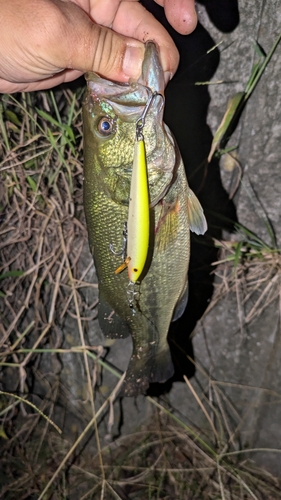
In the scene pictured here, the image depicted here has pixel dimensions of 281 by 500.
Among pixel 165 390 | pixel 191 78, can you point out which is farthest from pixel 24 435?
pixel 191 78

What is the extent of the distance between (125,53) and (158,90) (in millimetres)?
175

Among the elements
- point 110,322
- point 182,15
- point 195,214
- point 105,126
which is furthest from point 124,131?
point 110,322

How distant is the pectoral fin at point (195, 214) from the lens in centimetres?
147

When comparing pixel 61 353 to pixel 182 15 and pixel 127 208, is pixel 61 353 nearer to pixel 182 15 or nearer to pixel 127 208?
pixel 127 208

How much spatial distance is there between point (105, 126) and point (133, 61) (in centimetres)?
21

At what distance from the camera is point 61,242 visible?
2.35 meters

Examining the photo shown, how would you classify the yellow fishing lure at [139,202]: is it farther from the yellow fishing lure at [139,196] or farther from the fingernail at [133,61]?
the fingernail at [133,61]

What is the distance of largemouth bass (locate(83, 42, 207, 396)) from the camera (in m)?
1.27

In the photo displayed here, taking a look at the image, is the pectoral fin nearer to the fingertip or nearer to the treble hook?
the treble hook

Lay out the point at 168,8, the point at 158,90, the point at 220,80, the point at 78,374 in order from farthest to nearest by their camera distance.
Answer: the point at 78,374
the point at 220,80
the point at 168,8
the point at 158,90

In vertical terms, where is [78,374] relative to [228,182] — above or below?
below

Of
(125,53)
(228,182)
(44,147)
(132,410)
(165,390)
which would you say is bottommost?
(132,410)

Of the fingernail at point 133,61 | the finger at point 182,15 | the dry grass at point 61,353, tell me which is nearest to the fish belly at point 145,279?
the fingernail at point 133,61

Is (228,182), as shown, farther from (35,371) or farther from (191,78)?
(35,371)
